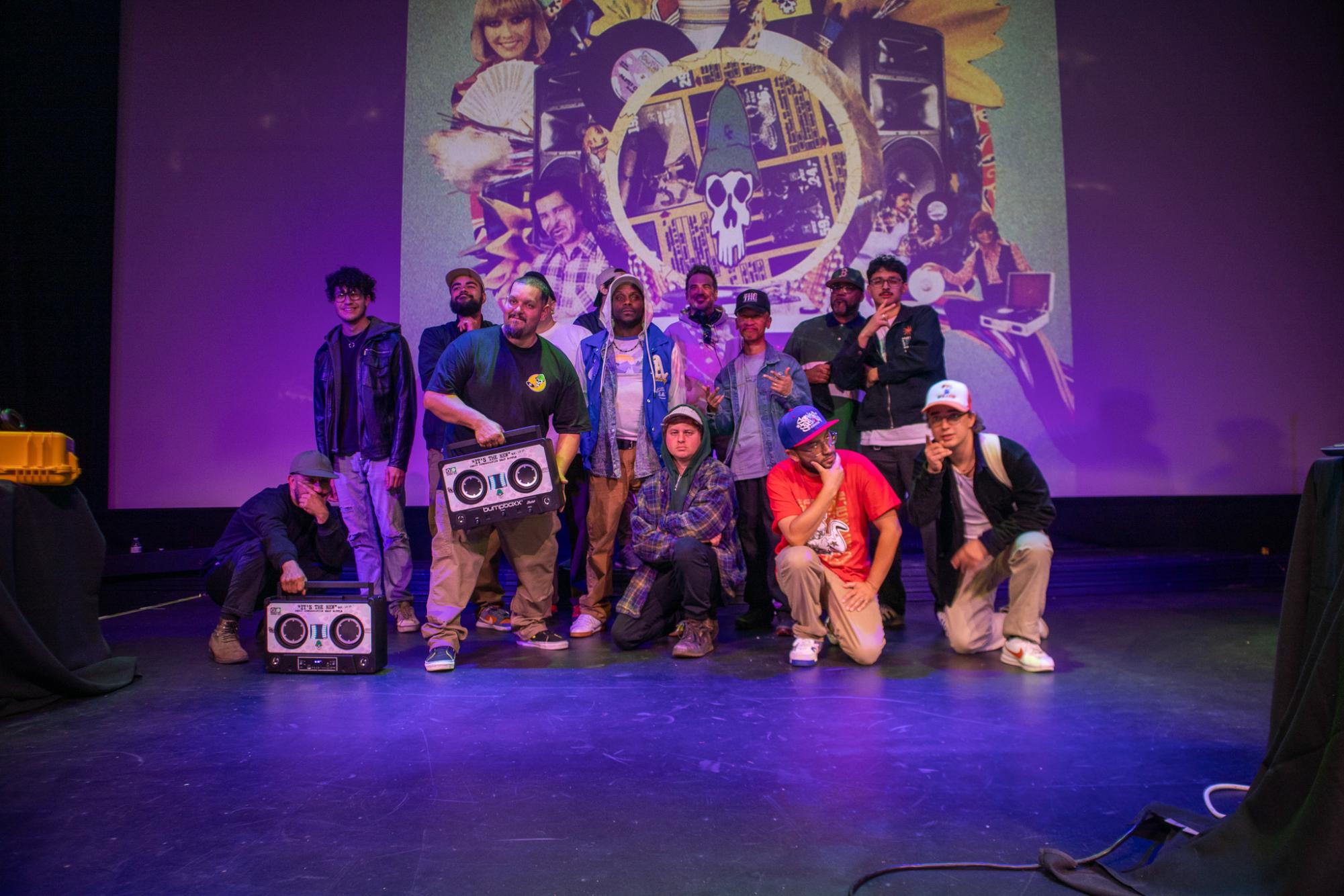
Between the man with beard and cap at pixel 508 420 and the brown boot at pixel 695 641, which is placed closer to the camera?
the man with beard and cap at pixel 508 420

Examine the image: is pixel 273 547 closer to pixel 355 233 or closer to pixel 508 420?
pixel 508 420

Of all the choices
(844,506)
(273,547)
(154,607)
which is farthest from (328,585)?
(154,607)

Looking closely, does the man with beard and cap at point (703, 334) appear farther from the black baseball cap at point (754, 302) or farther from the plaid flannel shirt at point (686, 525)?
the plaid flannel shirt at point (686, 525)

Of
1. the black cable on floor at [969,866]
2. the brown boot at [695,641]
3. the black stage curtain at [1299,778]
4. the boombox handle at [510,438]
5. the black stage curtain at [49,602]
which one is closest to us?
the black stage curtain at [1299,778]

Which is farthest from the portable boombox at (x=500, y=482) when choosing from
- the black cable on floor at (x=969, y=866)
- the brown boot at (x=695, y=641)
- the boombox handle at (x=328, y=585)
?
the black cable on floor at (x=969, y=866)

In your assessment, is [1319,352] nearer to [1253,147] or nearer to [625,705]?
[1253,147]

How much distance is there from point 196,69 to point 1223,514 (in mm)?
8199

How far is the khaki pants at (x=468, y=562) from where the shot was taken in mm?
3695

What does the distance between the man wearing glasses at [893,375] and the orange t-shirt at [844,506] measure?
2.06 ft

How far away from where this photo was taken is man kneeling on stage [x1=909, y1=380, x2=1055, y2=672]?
3627 millimetres

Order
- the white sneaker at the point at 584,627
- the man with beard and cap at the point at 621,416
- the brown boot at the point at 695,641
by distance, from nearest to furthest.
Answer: the brown boot at the point at 695,641, the white sneaker at the point at 584,627, the man with beard and cap at the point at 621,416

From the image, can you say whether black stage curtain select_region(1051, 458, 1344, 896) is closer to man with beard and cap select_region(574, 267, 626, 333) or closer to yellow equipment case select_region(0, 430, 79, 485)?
yellow equipment case select_region(0, 430, 79, 485)

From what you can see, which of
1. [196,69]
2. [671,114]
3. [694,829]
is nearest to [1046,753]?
[694,829]

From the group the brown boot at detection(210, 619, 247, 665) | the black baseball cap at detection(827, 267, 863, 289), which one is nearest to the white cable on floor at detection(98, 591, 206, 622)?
the brown boot at detection(210, 619, 247, 665)
